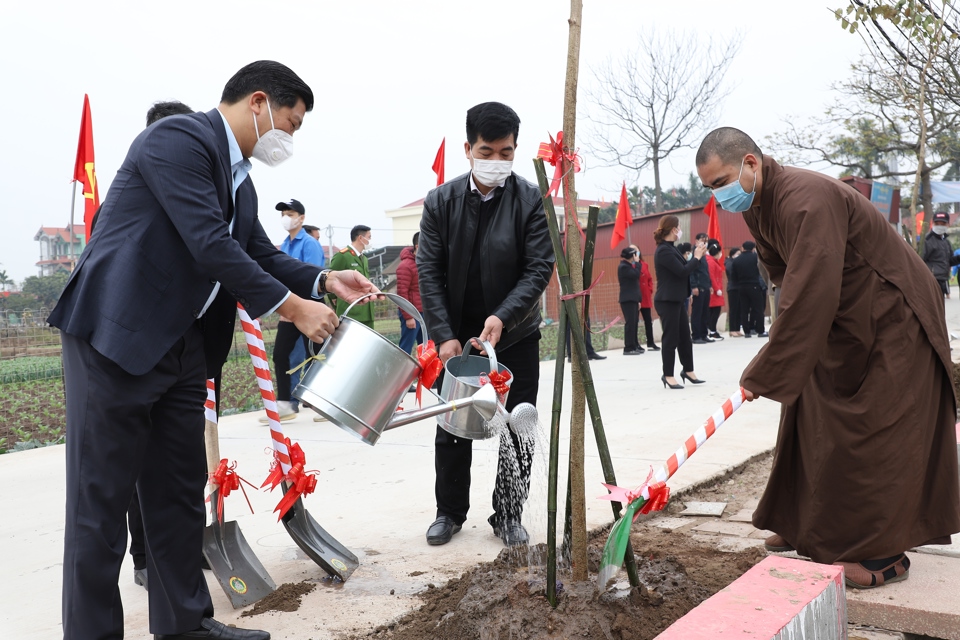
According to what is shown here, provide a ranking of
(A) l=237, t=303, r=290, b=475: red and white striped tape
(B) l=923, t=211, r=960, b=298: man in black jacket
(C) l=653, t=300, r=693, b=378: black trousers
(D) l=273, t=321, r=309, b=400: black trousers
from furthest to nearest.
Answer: (B) l=923, t=211, r=960, b=298: man in black jacket < (C) l=653, t=300, r=693, b=378: black trousers < (D) l=273, t=321, r=309, b=400: black trousers < (A) l=237, t=303, r=290, b=475: red and white striped tape

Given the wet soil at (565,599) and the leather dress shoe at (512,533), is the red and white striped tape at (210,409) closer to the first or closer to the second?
the wet soil at (565,599)

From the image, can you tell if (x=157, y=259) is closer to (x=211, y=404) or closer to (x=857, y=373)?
(x=211, y=404)

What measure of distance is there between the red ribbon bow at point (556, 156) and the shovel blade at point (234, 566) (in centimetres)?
180

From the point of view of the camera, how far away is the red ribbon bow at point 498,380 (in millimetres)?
2889

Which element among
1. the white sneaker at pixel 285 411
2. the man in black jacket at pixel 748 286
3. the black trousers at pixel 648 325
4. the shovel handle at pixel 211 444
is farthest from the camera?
the man in black jacket at pixel 748 286

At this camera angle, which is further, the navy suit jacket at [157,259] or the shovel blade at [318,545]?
the shovel blade at [318,545]

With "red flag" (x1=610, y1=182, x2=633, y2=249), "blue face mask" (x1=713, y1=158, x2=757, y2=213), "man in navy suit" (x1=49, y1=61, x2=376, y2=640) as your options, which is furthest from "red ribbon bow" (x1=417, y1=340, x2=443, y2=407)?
"red flag" (x1=610, y1=182, x2=633, y2=249)

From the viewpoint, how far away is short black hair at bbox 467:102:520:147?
3.39m

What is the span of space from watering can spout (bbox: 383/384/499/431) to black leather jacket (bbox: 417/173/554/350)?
755mm

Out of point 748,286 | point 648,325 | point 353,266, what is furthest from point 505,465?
point 748,286

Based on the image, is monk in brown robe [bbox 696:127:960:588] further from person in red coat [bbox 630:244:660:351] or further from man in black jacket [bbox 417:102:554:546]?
person in red coat [bbox 630:244:660:351]

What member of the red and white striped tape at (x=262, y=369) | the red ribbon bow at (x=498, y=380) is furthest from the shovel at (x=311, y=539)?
the red ribbon bow at (x=498, y=380)

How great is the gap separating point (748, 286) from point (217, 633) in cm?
1351

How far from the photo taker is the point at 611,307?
2017 centimetres
